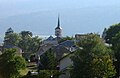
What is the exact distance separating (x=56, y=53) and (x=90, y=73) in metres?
28.3

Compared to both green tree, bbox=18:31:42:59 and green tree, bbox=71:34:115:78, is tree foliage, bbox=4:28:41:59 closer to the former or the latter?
green tree, bbox=18:31:42:59

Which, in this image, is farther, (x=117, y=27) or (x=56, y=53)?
(x=117, y=27)

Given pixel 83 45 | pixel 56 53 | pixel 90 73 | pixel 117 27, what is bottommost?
pixel 90 73

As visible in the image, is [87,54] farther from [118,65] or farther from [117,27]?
[117,27]

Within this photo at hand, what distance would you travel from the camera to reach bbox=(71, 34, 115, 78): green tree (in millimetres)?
33406

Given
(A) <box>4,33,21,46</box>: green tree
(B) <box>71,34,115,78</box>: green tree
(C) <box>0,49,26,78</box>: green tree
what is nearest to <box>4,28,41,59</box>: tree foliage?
(A) <box>4,33,21,46</box>: green tree

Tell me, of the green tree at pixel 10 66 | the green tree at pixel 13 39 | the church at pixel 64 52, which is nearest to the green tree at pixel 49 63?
the church at pixel 64 52

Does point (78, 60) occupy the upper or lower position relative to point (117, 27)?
lower

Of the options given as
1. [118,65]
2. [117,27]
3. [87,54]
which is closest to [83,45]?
[87,54]

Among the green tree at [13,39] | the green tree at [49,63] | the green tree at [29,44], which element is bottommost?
the green tree at [49,63]

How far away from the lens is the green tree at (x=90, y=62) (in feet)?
110

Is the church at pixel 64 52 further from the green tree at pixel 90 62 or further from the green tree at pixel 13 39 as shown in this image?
the green tree at pixel 13 39

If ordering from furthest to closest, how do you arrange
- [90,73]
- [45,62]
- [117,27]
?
[117,27] < [45,62] < [90,73]

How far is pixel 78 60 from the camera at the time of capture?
33594 millimetres
